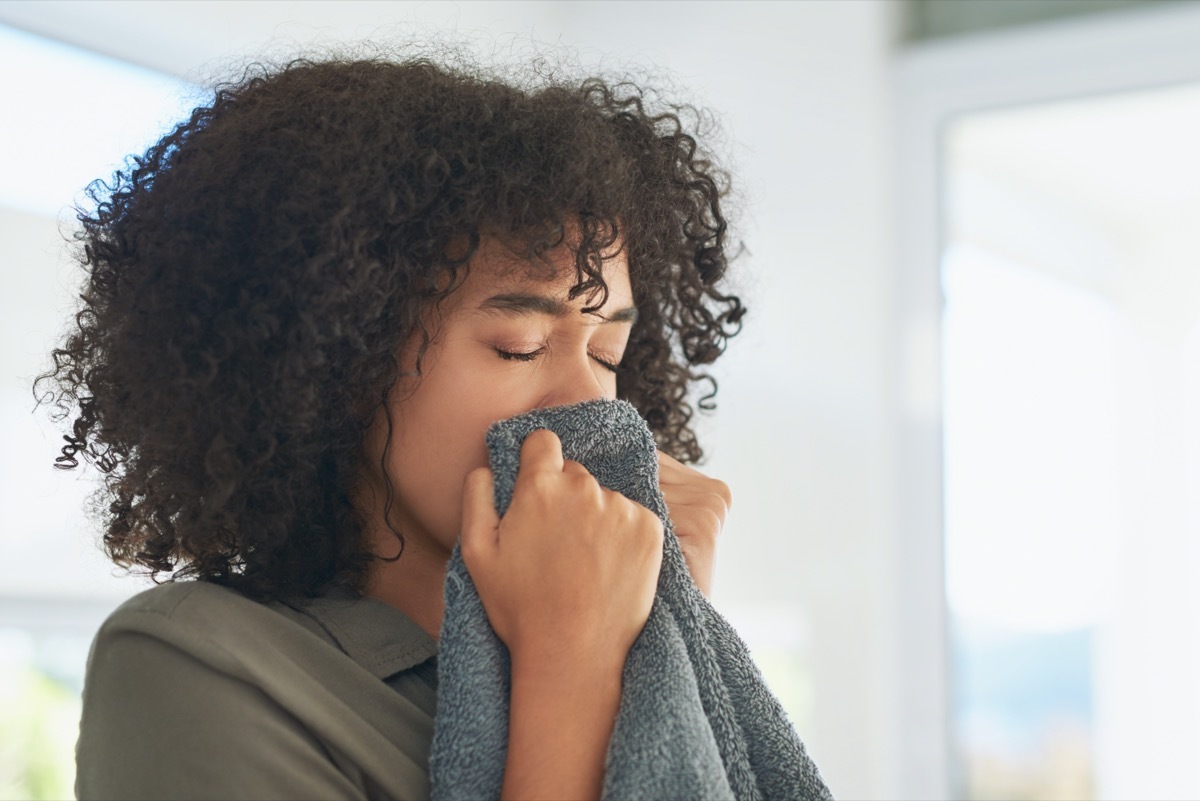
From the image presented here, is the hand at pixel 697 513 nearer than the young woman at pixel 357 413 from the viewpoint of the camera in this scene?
No

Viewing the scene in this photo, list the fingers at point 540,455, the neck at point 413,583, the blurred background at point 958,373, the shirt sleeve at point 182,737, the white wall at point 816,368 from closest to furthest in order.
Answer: the shirt sleeve at point 182,737, the fingers at point 540,455, the neck at point 413,583, the blurred background at point 958,373, the white wall at point 816,368

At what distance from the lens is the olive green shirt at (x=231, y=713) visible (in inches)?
27.7

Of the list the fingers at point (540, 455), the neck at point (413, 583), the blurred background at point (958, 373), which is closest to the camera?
the fingers at point (540, 455)

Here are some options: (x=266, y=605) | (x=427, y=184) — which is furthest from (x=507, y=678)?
(x=427, y=184)

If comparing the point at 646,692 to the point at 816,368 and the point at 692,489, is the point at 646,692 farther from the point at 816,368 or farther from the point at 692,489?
the point at 816,368

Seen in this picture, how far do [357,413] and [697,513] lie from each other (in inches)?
11.0

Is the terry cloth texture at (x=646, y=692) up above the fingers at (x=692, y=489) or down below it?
below

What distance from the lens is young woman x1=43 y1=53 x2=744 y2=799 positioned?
744 mm

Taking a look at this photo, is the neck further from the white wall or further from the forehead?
the white wall

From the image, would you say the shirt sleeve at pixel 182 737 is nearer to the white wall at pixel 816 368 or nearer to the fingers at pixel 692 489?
the fingers at pixel 692 489

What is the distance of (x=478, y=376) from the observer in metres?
0.86

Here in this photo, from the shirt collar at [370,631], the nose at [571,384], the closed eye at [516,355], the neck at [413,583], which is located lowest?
the shirt collar at [370,631]

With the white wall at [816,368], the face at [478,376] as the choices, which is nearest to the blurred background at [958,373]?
the white wall at [816,368]

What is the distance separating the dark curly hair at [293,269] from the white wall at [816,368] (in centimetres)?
95
